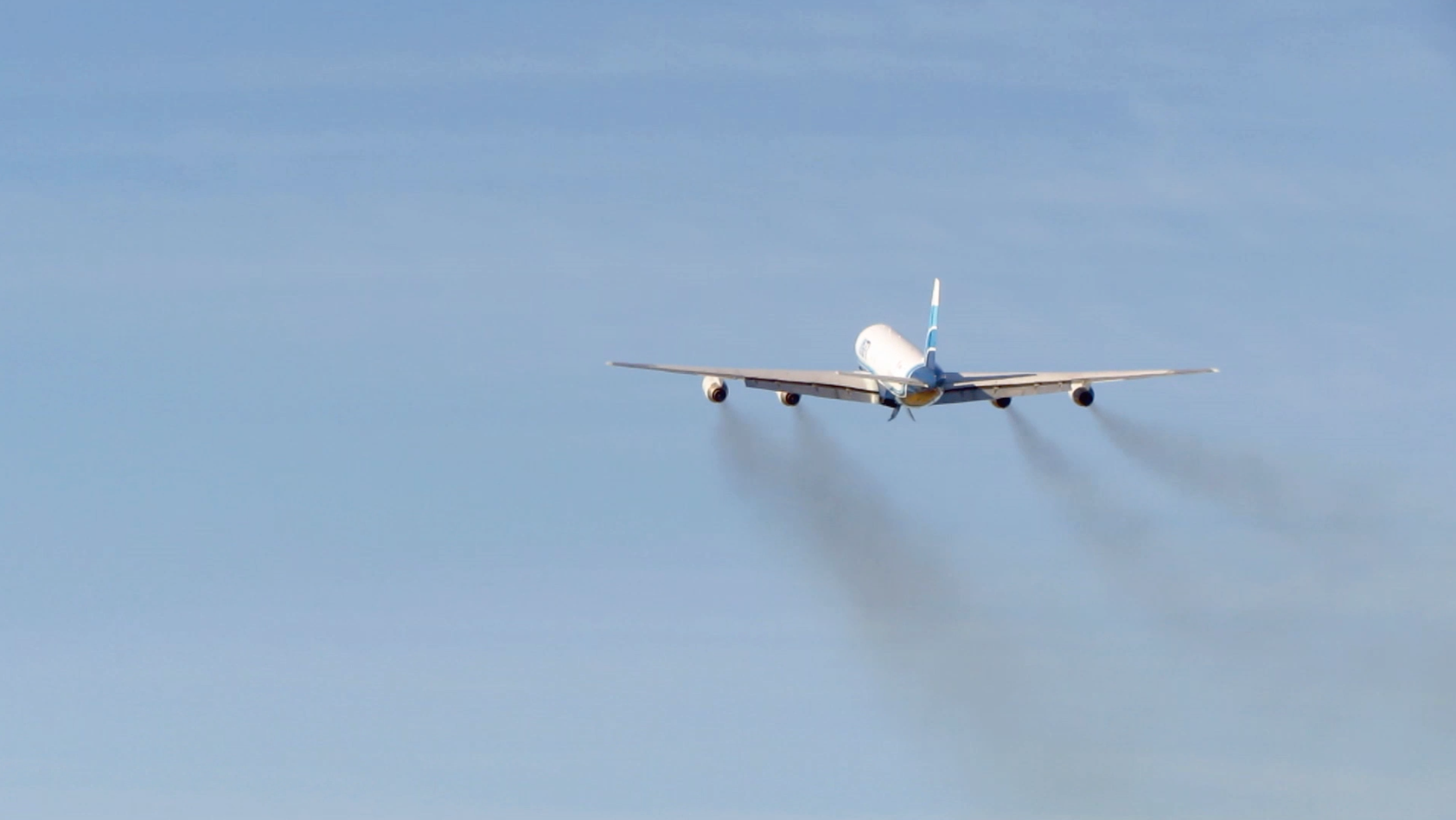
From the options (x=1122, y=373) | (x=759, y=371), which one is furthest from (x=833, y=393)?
(x=1122, y=373)

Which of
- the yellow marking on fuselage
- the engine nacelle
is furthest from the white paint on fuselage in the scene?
the engine nacelle

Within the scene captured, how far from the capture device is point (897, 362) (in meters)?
159

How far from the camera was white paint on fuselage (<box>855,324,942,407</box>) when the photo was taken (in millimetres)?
151500

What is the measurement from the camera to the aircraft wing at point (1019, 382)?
152250 millimetres

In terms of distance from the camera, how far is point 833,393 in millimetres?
154000

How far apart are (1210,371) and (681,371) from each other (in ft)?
100

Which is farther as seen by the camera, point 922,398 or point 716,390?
point 716,390

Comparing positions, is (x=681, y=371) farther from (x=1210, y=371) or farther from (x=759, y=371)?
(x=1210, y=371)

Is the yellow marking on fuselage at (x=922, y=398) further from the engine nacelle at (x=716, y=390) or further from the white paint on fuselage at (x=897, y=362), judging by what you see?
the engine nacelle at (x=716, y=390)

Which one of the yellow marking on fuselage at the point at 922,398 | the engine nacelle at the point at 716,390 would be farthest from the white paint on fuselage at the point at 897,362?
the engine nacelle at the point at 716,390

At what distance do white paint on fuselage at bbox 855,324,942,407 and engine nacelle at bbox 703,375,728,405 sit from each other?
1009cm

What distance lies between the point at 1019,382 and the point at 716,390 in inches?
732

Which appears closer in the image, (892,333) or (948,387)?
(948,387)

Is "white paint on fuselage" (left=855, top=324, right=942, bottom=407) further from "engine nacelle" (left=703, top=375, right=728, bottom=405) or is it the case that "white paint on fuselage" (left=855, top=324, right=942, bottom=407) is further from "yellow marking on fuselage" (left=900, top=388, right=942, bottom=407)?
"engine nacelle" (left=703, top=375, right=728, bottom=405)
